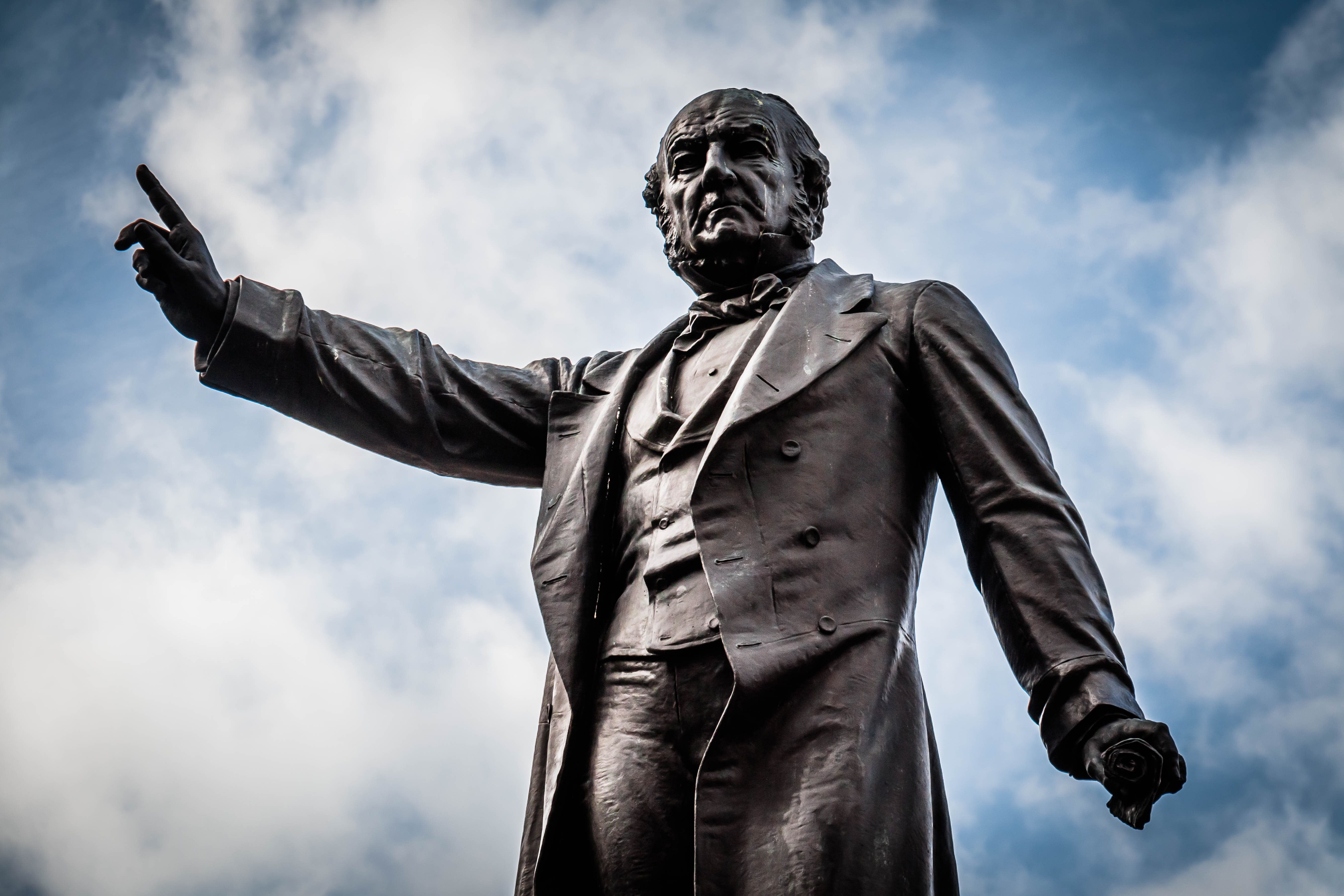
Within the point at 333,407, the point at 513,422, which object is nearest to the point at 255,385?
the point at 333,407

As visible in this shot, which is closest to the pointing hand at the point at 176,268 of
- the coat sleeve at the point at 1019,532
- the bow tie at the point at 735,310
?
the bow tie at the point at 735,310

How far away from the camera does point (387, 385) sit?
5.61 metres

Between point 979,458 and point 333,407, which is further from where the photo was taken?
point 333,407

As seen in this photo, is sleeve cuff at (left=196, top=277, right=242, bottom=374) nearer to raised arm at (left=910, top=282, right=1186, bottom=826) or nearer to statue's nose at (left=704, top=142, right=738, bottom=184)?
statue's nose at (left=704, top=142, right=738, bottom=184)

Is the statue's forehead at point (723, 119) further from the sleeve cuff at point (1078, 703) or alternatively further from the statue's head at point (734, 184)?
the sleeve cuff at point (1078, 703)

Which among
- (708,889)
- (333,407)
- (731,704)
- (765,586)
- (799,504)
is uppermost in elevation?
(333,407)

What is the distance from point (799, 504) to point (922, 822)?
987 millimetres

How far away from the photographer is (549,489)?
528 centimetres

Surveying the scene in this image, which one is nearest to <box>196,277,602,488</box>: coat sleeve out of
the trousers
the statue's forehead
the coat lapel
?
the statue's forehead

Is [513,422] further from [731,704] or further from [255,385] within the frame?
[731,704]

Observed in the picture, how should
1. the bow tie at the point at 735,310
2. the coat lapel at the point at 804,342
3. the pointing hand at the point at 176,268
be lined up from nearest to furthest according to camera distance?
the coat lapel at the point at 804,342 < the pointing hand at the point at 176,268 < the bow tie at the point at 735,310

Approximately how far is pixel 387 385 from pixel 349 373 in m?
0.15

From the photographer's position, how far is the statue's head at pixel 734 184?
18.3 ft

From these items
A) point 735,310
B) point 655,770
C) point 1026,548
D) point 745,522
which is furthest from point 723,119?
point 655,770
